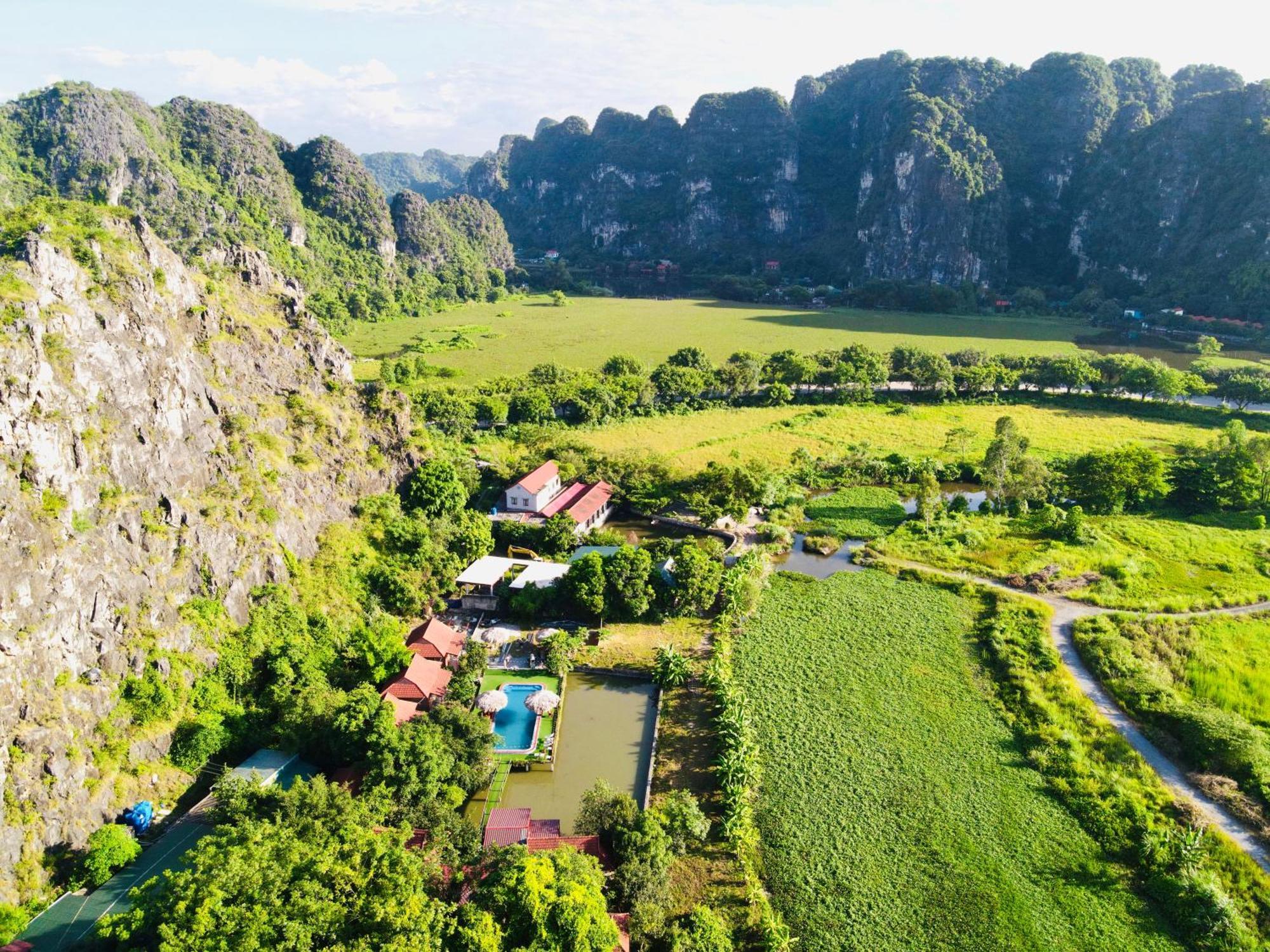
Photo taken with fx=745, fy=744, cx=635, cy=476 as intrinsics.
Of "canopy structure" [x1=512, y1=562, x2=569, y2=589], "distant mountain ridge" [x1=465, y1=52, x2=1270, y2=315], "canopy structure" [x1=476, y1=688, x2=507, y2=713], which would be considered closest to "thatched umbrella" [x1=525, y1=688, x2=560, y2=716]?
"canopy structure" [x1=476, y1=688, x2=507, y2=713]

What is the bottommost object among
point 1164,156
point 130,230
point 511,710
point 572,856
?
point 511,710

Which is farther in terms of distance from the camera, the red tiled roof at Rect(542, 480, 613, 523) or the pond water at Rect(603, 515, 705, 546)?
the pond water at Rect(603, 515, 705, 546)

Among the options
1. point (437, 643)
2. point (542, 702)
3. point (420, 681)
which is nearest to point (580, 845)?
point (542, 702)

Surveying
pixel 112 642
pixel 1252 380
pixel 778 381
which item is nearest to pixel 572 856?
pixel 112 642

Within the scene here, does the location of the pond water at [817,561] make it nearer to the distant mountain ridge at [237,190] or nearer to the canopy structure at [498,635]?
the canopy structure at [498,635]

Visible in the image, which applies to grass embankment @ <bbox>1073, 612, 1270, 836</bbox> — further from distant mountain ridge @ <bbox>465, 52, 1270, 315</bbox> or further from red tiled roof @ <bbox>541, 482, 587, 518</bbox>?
distant mountain ridge @ <bbox>465, 52, 1270, 315</bbox>

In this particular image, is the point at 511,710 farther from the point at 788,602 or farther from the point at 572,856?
the point at 788,602
